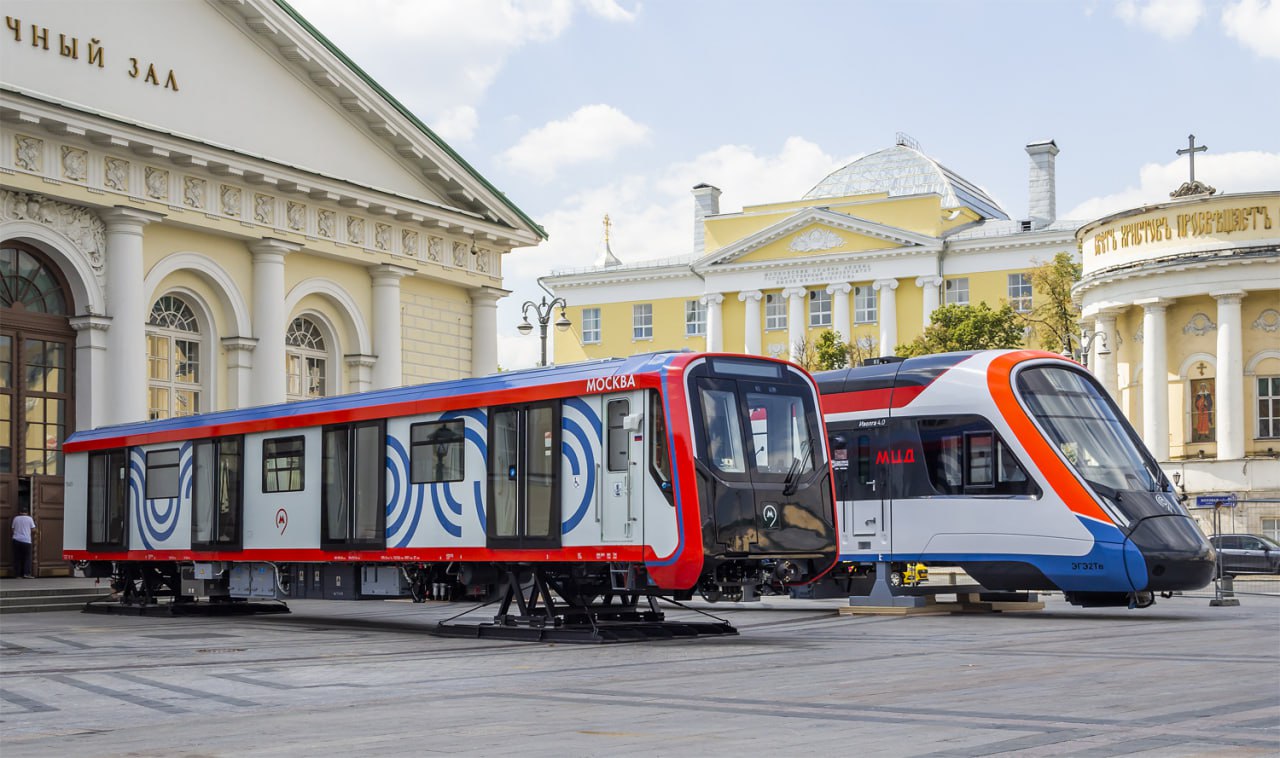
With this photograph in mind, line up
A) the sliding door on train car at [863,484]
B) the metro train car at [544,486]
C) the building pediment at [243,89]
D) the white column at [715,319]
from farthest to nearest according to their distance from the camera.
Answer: the white column at [715,319] → the building pediment at [243,89] → the sliding door on train car at [863,484] → the metro train car at [544,486]

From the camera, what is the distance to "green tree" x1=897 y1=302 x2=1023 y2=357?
54344 millimetres

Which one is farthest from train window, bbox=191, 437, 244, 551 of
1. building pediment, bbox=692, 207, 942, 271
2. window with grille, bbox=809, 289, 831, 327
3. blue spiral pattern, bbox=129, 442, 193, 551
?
window with grille, bbox=809, 289, 831, 327

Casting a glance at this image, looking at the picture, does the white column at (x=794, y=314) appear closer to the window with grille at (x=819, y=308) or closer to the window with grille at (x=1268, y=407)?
the window with grille at (x=819, y=308)

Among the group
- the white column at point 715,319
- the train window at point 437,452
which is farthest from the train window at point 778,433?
the white column at point 715,319

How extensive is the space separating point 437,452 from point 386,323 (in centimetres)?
1680

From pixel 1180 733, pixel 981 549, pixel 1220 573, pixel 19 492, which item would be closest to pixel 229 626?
pixel 19 492

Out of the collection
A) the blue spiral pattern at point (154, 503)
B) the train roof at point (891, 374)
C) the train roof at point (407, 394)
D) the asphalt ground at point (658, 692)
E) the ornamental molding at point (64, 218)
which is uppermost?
the ornamental molding at point (64, 218)

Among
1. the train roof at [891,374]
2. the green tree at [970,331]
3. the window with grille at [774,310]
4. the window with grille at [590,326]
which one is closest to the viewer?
the train roof at [891,374]

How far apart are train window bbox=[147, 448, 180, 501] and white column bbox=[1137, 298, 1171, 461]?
104 feet

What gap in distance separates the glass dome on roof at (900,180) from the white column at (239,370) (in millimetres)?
58510

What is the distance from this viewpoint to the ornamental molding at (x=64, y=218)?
87.7ft

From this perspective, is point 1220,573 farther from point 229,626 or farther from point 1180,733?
point 1180,733

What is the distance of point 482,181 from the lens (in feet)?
123

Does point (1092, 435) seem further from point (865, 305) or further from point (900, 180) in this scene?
point (900, 180)
